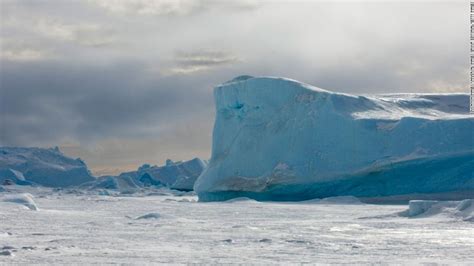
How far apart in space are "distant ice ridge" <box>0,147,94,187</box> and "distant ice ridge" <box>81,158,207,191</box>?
7.16 feet

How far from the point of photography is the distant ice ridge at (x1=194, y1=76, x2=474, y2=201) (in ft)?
73.0

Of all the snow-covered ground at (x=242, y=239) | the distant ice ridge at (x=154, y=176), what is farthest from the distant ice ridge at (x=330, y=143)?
the distant ice ridge at (x=154, y=176)

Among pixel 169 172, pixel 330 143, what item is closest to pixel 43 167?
pixel 169 172

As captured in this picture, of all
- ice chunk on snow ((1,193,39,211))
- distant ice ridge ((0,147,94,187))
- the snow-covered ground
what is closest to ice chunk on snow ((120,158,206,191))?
distant ice ridge ((0,147,94,187))

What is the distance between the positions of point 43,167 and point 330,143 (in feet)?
138

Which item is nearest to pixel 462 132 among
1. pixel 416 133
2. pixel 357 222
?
pixel 416 133

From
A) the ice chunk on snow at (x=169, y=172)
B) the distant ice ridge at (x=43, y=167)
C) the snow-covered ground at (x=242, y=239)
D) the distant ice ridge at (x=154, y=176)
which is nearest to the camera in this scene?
the snow-covered ground at (x=242, y=239)

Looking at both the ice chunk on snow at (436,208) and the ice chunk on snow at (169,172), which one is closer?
the ice chunk on snow at (436,208)

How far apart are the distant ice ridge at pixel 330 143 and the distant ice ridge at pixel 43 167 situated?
98.7 ft

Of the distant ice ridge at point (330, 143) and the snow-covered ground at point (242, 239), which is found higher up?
the distant ice ridge at point (330, 143)

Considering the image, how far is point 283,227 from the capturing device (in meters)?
11.4

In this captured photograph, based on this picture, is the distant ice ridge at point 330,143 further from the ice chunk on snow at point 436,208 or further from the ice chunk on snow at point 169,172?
the ice chunk on snow at point 169,172

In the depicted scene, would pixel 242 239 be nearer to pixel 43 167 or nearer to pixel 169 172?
pixel 169 172

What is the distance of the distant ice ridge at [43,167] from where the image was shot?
58438 mm
